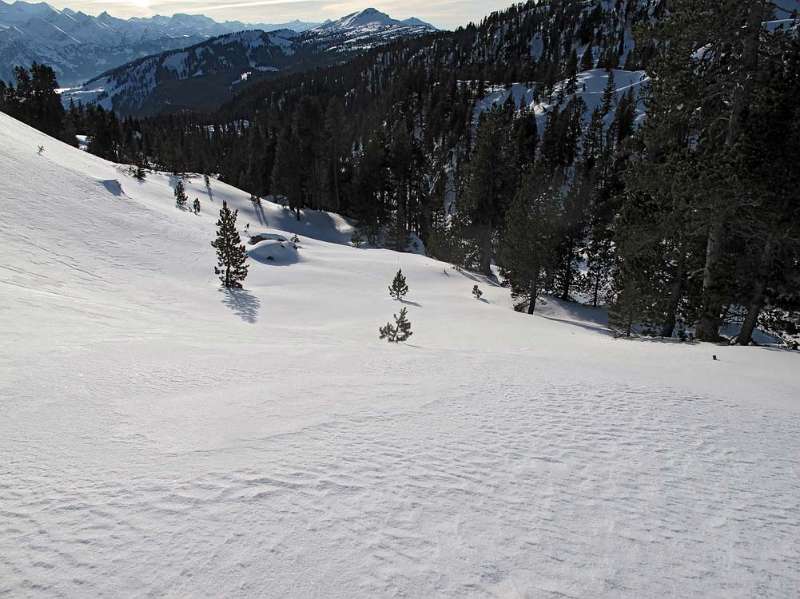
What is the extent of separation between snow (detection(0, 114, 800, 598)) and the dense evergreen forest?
4567mm

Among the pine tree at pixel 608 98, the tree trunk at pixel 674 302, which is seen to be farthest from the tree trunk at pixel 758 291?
the pine tree at pixel 608 98

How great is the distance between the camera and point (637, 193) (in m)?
15.9

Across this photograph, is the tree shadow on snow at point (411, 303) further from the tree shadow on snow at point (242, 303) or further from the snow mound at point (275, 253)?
the snow mound at point (275, 253)

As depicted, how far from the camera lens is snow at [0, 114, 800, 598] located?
9.68ft

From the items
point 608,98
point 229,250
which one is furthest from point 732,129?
point 608,98

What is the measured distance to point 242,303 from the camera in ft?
56.1

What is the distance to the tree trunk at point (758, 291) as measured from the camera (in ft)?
43.5

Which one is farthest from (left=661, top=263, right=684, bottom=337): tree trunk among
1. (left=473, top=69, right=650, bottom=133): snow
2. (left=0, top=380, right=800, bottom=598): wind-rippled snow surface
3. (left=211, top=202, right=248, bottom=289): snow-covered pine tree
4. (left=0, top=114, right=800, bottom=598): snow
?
(left=473, top=69, right=650, bottom=133): snow

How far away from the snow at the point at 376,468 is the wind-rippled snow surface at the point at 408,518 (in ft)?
0.06

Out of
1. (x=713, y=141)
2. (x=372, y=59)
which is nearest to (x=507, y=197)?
(x=713, y=141)

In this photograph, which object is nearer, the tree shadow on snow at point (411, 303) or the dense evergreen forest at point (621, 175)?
the dense evergreen forest at point (621, 175)

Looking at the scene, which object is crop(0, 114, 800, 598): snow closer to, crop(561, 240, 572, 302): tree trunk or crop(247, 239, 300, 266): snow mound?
crop(247, 239, 300, 266): snow mound

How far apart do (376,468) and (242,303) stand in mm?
14207

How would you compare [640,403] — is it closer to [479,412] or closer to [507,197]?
[479,412]
